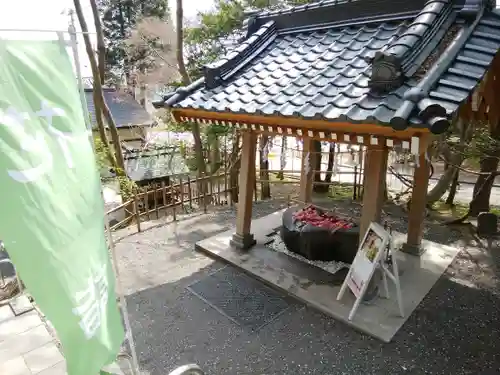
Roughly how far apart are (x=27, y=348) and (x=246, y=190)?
4315mm

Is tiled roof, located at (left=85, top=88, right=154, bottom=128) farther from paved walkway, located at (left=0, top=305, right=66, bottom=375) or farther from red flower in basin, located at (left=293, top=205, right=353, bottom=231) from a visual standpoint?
paved walkway, located at (left=0, top=305, right=66, bottom=375)

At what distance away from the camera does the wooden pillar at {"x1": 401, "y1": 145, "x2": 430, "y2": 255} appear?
6547 millimetres

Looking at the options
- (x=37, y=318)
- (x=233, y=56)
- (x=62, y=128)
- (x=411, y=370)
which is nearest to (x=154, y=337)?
(x=37, y=318)

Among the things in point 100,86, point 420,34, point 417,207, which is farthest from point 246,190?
point 100,86

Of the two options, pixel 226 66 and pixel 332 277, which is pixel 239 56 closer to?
pixel 226 66

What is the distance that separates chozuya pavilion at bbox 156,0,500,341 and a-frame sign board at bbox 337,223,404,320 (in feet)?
0.75

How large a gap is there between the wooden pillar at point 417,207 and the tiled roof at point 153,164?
11165 mm

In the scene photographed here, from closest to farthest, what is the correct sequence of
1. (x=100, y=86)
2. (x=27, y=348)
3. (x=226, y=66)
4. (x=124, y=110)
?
(x=27, y=348)
(x=226, y=66)
(x=100, y=86)
(x=124, y=110)

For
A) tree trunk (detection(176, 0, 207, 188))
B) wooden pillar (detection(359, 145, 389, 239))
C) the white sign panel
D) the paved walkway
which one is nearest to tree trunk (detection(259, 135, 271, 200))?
tree trunk (detection(176, 0, 207, 188))

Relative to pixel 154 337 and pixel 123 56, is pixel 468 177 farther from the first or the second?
pixel 123 56

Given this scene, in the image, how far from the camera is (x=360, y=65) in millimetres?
4977

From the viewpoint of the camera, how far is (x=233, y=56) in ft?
21.2

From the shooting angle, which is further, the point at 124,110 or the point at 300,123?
the point at 124,110

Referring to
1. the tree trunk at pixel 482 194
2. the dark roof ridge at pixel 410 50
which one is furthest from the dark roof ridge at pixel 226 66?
the tree trunk at pixel 482 194
